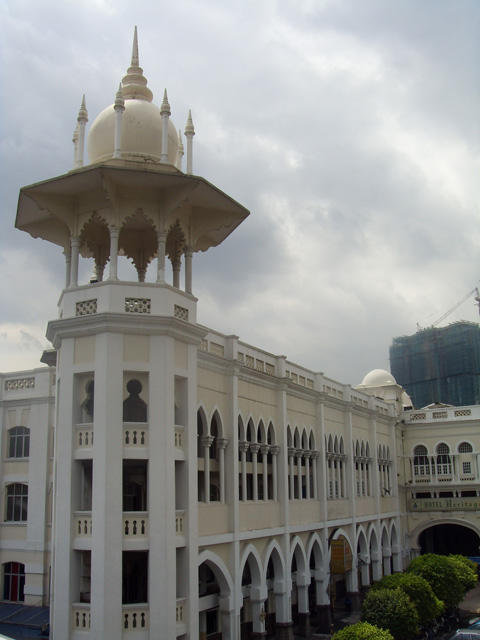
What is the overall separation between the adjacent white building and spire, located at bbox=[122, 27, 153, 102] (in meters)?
0.05

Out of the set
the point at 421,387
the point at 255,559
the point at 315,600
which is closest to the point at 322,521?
the point at 315,600

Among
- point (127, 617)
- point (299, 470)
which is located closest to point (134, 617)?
point (127, 617)

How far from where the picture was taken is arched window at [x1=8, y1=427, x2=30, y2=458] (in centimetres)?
2494

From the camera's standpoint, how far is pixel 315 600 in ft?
86.9

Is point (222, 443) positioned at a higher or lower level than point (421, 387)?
lower

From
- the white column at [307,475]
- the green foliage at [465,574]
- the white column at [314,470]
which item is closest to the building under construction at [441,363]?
the green foliage at [465,574]

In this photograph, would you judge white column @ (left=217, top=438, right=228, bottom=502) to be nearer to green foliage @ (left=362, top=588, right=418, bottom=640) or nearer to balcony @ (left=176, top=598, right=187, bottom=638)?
balcony @ (left=176, top=598, right=187, bottom=638)

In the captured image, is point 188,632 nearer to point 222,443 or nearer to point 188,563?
point 188,563

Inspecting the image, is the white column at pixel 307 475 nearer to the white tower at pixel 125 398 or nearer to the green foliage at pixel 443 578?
the green foliage at pixel 443 578

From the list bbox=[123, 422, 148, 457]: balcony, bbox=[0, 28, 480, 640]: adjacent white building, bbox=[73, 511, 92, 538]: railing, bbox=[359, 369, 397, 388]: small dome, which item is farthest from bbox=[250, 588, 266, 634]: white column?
bbox=[359, 369, 397, 388]: small dome

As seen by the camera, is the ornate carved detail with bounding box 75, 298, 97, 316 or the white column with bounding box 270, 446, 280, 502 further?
the white column with bounding box 270, 446, 280, 502

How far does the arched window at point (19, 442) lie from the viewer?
24.9 meters

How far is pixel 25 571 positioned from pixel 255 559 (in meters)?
8.47

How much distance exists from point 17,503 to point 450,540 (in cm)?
3181
